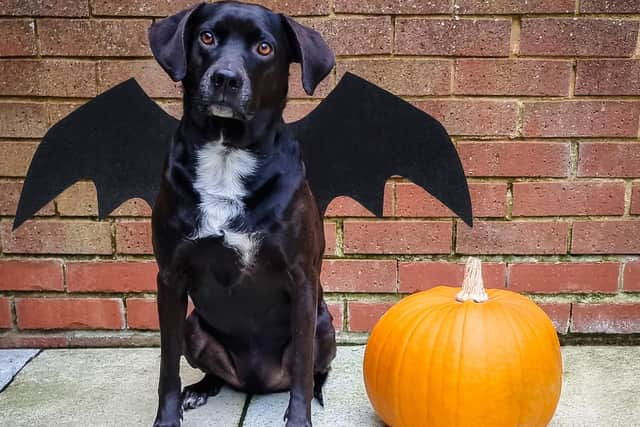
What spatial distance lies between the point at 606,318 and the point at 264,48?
1.83m

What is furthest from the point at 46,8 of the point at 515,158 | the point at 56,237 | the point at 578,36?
the point at 578,36

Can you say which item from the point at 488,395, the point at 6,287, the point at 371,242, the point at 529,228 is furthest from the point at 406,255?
the point at 6,287

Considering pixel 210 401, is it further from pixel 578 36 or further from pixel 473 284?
pixel 578 36

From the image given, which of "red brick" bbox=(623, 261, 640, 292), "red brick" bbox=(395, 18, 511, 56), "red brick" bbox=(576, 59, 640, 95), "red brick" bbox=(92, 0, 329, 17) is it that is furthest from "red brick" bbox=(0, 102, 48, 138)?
"red brick" bbox=(623, 261, 640, 292)

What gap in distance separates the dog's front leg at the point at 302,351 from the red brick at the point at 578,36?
4.17 feet

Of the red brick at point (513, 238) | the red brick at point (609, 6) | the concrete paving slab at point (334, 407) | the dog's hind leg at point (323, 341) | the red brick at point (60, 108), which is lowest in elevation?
the concrete paving slab at point (334, 407)

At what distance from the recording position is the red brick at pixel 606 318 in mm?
2547

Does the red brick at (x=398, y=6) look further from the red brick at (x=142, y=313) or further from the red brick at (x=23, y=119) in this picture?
the red brick at (x=142, y=313)

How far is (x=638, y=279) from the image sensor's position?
2.52 metres

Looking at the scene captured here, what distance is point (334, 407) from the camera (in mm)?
Result: 2061

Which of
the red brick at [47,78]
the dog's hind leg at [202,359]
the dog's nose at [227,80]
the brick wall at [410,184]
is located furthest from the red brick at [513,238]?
the red brick at [47,78]

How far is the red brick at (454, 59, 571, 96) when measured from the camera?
2.35 meters

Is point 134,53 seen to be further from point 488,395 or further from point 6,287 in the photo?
point 488,395

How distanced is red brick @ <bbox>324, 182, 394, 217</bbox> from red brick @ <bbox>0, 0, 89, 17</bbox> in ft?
3.76
